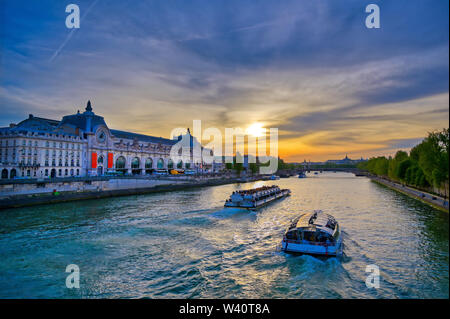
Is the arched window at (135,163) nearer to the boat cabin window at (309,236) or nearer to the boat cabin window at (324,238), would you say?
the boat cabin window at (309,236)

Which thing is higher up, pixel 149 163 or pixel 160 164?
pixel 149 163

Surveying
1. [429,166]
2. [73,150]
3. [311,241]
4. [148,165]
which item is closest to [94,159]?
[73,150]

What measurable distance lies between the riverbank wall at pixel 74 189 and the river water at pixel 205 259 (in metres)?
9.24

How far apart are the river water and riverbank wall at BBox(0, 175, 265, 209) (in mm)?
9239

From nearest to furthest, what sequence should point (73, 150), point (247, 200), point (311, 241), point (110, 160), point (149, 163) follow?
point (311, 241) → point (247, 200) → point (73, 150) → point (110, 160) → point (149, 163)

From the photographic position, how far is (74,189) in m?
47.2

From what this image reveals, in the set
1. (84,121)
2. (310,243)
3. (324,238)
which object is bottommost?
(310,243)

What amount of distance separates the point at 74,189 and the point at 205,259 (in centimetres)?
4009

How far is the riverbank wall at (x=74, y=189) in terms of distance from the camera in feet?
119

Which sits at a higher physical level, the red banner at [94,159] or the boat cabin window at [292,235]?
the red banner at [94,159]

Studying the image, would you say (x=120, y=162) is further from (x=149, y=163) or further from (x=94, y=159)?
(x=149, y=163)

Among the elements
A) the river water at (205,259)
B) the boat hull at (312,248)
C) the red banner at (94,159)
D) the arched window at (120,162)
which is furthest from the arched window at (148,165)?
the boat hull at (312,248)

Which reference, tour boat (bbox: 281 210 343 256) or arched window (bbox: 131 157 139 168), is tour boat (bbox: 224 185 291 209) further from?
arched window (bbox: 131 157 139 168)
